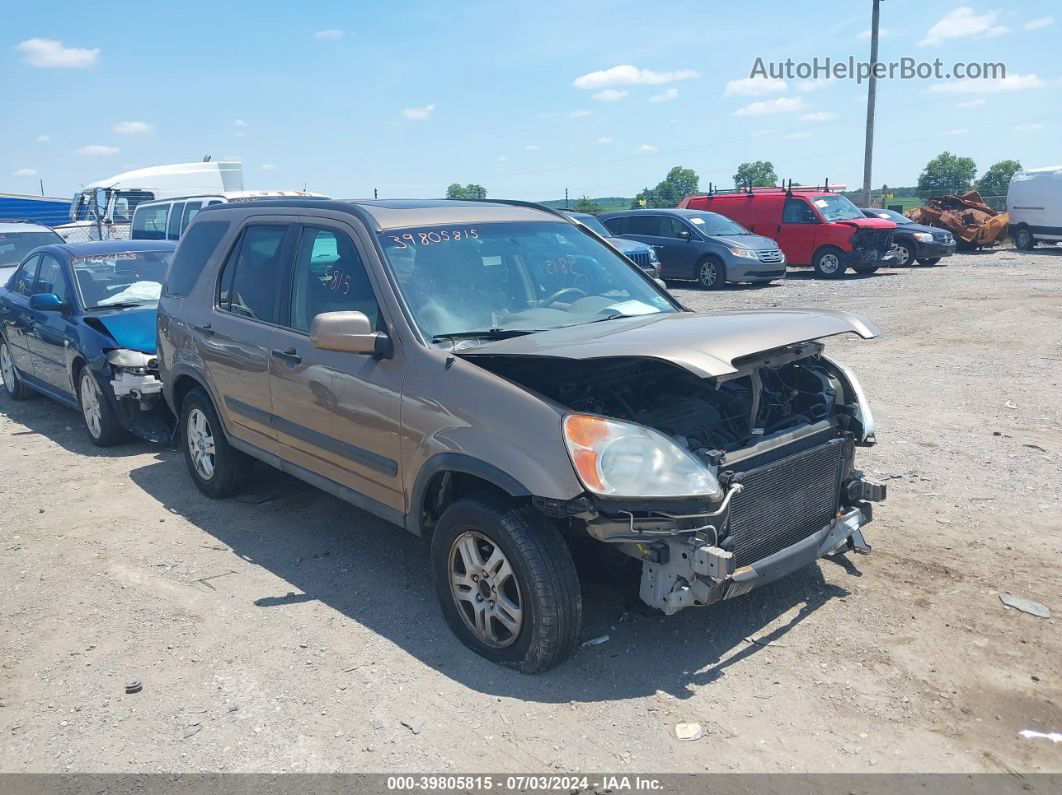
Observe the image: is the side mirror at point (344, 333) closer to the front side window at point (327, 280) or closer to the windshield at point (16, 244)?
the front side window at point (327, 280)

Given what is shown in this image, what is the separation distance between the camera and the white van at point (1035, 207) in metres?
26.5

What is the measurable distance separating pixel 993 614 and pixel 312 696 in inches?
125

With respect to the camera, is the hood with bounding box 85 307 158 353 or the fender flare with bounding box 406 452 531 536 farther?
the hood with bounding box 85 307 158 353

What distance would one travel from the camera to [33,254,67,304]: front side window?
327 inches

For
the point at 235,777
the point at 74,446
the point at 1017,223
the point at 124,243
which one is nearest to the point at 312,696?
the point at 235,777

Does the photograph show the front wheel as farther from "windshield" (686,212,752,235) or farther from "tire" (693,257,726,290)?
"windshield" (686,212,752,235)

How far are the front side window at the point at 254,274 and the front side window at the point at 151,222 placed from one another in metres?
12.1

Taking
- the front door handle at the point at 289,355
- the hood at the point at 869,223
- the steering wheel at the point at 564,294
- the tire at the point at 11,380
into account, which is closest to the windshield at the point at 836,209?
the hood at the point at 869,223

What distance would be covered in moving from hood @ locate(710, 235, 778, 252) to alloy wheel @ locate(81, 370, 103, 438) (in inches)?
560

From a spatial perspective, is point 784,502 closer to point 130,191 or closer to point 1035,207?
point 130,191

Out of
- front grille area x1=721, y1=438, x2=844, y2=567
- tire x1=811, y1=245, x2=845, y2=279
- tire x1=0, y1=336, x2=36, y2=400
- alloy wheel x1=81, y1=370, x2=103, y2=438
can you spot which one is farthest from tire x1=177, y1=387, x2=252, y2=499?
tire x1=811, y1=245, x2=845, y2=279

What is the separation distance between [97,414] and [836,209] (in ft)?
61.6

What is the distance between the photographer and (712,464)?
3.69m

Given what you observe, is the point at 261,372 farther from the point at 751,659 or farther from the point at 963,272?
the point at 963,272
